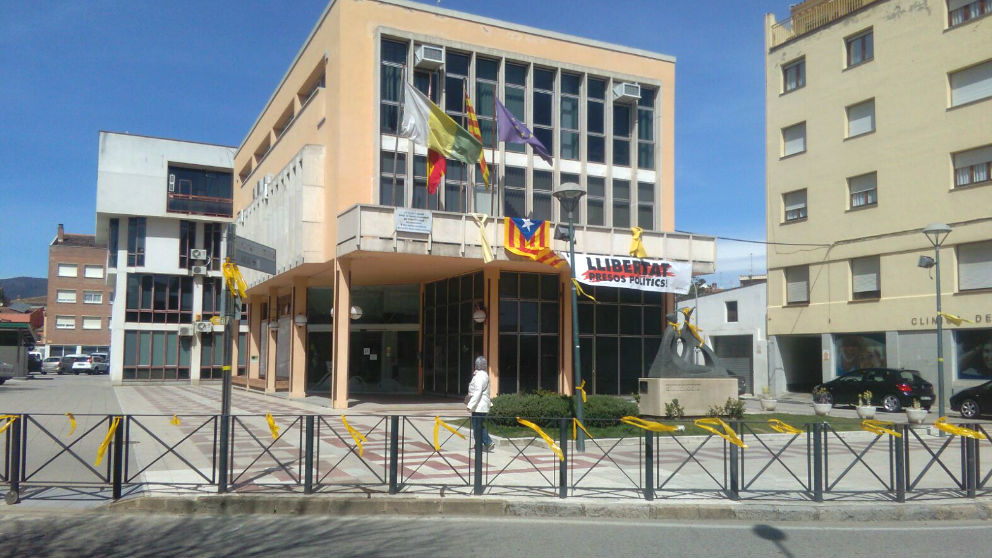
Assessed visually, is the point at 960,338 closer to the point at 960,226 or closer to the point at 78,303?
the point at 960,226

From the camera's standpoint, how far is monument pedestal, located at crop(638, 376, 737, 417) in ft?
60.1

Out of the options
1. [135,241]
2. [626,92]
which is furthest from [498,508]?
[135,241]

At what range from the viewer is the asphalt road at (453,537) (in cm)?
737

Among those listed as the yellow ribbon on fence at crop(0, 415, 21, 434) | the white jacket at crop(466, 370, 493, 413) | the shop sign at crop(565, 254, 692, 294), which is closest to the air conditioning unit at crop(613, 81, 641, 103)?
the shop sign at crop(565, 254, 692, 294)

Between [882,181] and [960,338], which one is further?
[882,181]

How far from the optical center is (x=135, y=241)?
4359cm

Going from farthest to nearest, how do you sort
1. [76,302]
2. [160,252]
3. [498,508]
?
1. [76,302]
2. [160,252]
3. [498,508]

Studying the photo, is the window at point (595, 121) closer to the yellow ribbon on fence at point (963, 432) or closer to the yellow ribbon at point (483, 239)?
the yellow ribbon at point (483, 239)

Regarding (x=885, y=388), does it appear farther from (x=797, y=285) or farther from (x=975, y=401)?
(x=797, y=285)

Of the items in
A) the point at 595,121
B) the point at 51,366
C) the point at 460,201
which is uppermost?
the point at 595,121

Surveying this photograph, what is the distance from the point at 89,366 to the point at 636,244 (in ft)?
172

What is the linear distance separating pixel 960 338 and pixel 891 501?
21568 mm

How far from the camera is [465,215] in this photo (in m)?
22.4

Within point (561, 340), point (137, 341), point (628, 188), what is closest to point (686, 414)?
point (561, 340)
